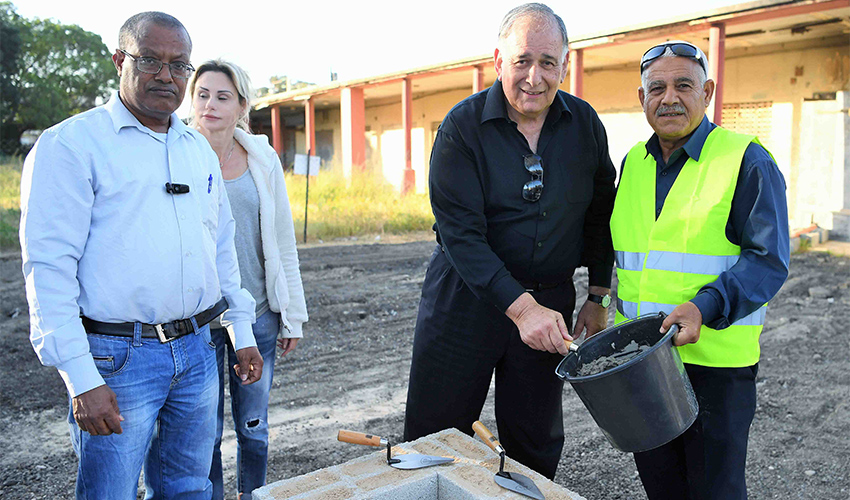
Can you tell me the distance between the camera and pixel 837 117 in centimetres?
1055

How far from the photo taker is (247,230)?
2.98 m

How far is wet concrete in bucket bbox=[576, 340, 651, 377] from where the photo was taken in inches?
90.3

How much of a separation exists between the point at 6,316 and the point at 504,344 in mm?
6248

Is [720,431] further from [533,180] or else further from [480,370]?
[533,180]

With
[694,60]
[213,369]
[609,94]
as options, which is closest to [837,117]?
[609,94]

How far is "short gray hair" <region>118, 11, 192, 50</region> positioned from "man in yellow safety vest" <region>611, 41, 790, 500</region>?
5.41ft

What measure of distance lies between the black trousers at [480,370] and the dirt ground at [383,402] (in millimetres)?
852

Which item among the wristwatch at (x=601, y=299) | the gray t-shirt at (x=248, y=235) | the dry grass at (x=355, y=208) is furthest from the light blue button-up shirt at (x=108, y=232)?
the dry grass at (x=355, y=208)

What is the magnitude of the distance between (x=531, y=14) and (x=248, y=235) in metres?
1.50

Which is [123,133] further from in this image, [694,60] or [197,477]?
[694,60]

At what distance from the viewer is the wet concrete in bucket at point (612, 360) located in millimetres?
Answer: 2293

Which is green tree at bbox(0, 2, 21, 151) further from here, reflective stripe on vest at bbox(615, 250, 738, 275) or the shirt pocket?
reflective stripe on vest at bbox(615, 250, 738, 275)

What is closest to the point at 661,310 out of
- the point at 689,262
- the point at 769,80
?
the point at 689,262

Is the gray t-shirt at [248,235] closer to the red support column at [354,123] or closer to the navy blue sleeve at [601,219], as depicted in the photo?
the navy blue sleeve at [601,219]
